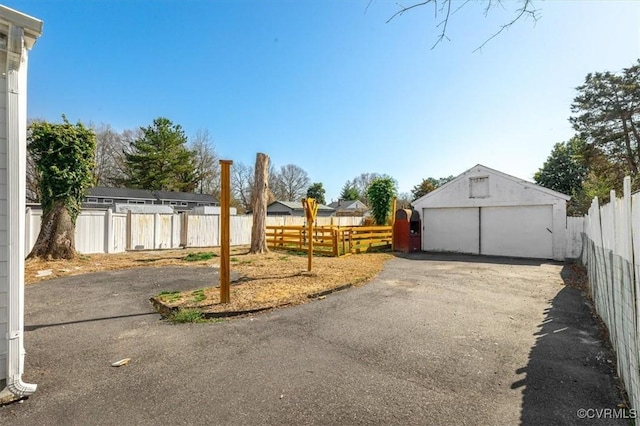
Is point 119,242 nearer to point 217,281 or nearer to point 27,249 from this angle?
point 27,249

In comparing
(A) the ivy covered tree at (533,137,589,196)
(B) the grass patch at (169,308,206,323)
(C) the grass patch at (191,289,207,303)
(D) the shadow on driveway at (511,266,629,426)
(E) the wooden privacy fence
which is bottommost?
(D) the shadow on driveway at (511,266,629,426)

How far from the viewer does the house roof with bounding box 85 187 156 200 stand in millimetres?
29697

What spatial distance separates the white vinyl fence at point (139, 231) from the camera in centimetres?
1226

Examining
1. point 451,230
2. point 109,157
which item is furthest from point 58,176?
point 109,157

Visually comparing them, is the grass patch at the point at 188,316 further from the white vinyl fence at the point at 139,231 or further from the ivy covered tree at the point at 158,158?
the ivy covered tree at the point at 158,158

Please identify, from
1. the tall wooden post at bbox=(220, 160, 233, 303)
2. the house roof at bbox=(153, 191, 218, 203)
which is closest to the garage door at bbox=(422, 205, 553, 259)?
the tall wooden post at bbox=(220, 160, 233, 303)

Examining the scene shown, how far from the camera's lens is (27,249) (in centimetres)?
1056

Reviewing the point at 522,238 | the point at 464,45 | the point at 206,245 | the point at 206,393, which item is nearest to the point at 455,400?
the point at 206,393

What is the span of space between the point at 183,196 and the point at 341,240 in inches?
1046

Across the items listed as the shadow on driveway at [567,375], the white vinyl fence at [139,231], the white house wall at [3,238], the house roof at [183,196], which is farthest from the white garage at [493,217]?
the house roof at [183,196]

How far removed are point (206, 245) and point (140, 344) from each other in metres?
13.2

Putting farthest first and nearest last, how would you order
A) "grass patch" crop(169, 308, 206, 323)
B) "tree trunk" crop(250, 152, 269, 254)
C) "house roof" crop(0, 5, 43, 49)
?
1. "tree trunk" crop(250, 152, 269, 254)
2. "grass patch" crop(169, 308, 206, 323)
3. "house roof" crop(0, 5, 43, 49)

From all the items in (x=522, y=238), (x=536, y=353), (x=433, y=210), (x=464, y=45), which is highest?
(x=464, y=45)

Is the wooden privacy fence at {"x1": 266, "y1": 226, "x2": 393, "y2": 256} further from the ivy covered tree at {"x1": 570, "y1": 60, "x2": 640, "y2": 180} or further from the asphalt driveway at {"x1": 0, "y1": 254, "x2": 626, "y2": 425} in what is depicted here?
the ivy covered tree at {"x1": 570, "y1": 60, "x2": 640, "y2": 180}
